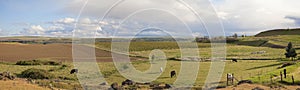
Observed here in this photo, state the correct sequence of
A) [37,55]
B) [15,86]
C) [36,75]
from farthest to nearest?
[37,55] → [36,75] → [15,86]

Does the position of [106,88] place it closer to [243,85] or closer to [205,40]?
[243,85]

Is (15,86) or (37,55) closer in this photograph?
(15,86)

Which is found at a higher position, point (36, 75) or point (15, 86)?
point (15, 86)

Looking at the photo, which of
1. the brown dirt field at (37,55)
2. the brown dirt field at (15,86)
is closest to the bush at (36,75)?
the brown dirt field at (15,86)

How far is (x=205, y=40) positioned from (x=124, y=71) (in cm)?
13692

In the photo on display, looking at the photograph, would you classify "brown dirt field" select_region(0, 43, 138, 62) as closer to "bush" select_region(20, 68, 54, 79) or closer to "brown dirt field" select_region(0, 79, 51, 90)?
"bush" select_region(20, 68, 54, 79)

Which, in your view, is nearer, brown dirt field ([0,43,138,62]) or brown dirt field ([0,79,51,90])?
brown dirt field ([0,79,51,90])

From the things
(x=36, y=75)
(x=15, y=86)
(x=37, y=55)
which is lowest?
(x=36, y=75)

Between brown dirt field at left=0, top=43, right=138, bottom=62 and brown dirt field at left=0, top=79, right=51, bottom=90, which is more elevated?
brown dirt field at left=0, top=43, right=138, bottom=62

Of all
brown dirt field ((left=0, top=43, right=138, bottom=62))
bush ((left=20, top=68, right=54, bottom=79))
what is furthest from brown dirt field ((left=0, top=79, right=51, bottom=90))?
brown dirt field ((left=0, top=43, right=138, bottom=62))


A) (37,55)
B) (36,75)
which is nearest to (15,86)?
(36,75)

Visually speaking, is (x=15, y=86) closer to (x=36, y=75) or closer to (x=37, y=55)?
(x=36, y=75)

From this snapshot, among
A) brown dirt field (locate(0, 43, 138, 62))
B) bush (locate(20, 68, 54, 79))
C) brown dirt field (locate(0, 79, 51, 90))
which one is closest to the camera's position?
brown dirt field (locate(0, 79, 51, 90))

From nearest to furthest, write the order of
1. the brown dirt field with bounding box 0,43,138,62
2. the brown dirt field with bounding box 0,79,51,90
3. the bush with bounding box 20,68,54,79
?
the brown dirt field with bounding box 0,79,51,90 < the bush with bounding box 20,68,54,79 < the brown dirt field with bounding box 0,43,138,62
